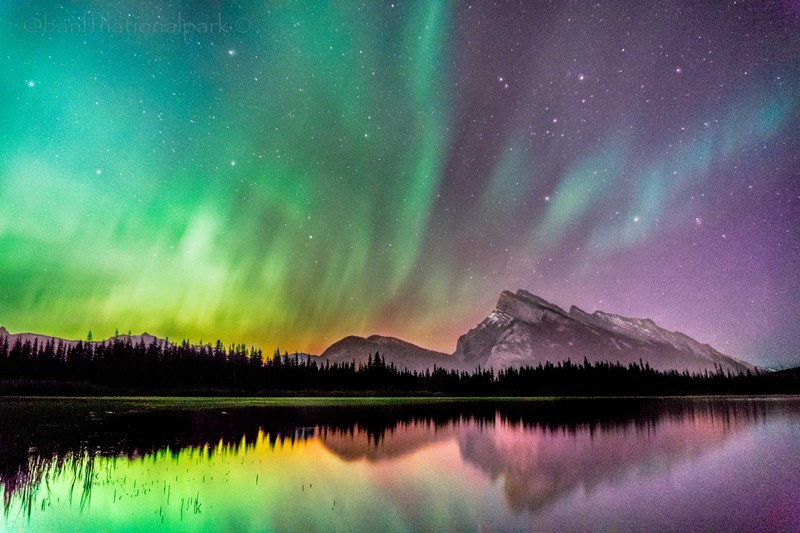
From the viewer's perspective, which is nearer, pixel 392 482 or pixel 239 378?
pixel 392 482

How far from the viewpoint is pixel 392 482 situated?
20.2m

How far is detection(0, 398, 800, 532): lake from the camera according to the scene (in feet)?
45.9

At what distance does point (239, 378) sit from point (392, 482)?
154371mm

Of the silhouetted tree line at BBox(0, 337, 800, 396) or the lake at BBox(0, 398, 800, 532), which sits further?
the silhouetted tree line at BBox(0, 337, 800, 396)

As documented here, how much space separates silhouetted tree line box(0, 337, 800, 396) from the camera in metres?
142

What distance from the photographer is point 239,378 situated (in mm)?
161500

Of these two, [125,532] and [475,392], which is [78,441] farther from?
[475,392]

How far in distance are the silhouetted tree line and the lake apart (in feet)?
420

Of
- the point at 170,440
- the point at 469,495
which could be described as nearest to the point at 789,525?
the point at 469,495

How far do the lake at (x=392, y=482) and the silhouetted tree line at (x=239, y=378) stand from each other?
12816cm

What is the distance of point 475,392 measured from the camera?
7141 inches

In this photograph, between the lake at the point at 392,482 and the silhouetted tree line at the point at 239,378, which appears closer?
the lake at the point at 392,482

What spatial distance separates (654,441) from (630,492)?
1582 centimetres

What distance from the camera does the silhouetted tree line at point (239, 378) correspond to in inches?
5576
